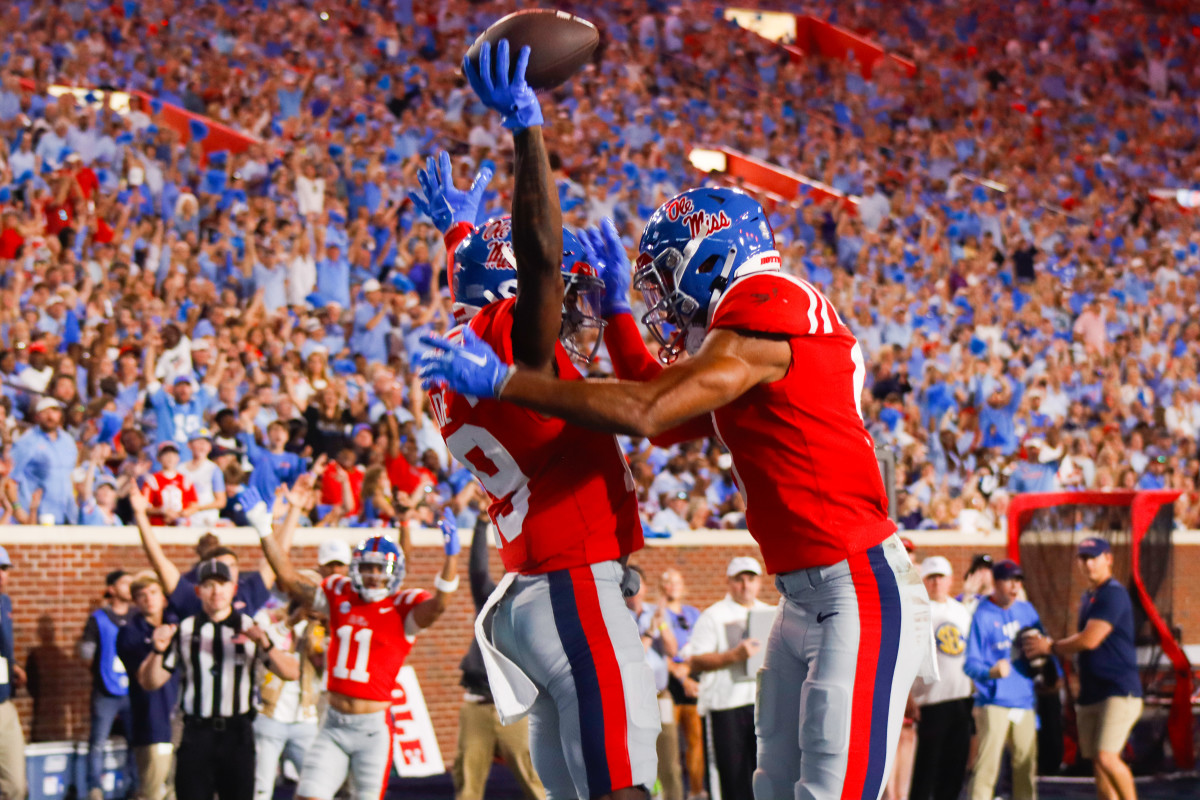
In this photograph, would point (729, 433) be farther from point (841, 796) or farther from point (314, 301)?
point (314, 301)

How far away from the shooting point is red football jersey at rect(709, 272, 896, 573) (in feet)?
11.9

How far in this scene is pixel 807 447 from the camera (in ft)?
12.0

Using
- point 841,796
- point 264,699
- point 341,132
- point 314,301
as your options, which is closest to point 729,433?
point 841,796

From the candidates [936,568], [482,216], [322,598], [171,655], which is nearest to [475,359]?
[322,598]

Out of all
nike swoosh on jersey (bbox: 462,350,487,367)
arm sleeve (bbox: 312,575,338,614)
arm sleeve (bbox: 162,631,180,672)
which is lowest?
arm sleeve (bbox: 162,631,180,672)

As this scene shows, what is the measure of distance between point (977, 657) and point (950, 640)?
272 millimetres

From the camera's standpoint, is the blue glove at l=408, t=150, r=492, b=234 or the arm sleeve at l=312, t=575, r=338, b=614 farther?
the arm sleeve at l=312, t=575, r=338, b=614

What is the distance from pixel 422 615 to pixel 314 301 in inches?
249

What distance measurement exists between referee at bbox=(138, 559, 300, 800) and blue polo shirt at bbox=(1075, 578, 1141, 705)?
5248 mm

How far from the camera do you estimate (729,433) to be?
12.3 ft

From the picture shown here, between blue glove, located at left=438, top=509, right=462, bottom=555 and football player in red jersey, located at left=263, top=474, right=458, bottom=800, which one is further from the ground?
blue glove, located at left=438, top=509, right=462, bottom=555

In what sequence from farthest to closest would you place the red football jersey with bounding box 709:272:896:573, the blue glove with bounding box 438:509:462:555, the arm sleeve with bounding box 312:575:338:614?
the arm sleeve with bounding box 312:575:338:614
the blue glove with bounding box 438:509:462:555
the red football jersey with bounding box 709:272:896:573

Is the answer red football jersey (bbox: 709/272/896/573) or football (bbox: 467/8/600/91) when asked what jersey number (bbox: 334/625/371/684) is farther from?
football (bbox: 467/8/600/91)

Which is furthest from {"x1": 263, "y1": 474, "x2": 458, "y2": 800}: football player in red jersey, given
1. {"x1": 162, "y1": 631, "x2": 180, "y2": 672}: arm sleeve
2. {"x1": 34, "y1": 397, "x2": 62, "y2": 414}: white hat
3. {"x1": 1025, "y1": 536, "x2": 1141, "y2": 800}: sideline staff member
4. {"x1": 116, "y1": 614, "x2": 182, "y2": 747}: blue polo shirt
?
{"x1": 1025, "y1": 536, "x2": 1141, "y2": 800}: sideline staff member
